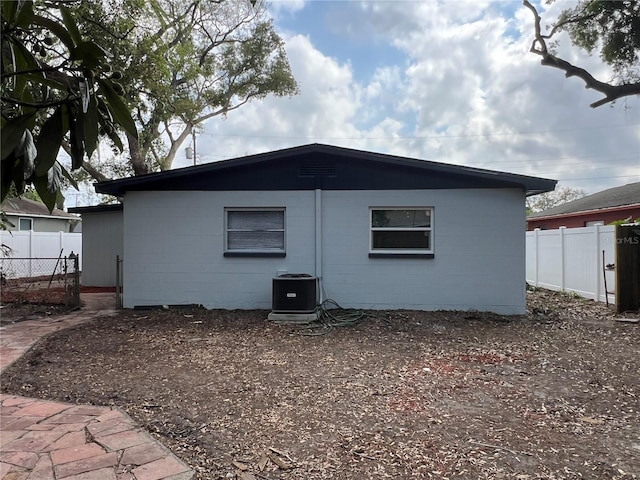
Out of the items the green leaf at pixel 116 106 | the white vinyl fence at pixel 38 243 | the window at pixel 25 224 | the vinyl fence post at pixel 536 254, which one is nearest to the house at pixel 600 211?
the vinyl fence post at pixel 536 254

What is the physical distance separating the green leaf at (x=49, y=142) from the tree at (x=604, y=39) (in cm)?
1403

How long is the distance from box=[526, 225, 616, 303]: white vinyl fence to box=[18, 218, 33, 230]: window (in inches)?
902

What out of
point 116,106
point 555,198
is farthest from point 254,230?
point 555,198

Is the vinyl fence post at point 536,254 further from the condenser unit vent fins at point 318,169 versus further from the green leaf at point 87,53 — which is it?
the green leaf at point 87,53

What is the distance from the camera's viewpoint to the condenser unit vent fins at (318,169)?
27.9 feet

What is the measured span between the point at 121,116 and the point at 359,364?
4462 mm

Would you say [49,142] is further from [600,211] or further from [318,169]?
[600,211]

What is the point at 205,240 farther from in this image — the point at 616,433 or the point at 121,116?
the point at 121,116

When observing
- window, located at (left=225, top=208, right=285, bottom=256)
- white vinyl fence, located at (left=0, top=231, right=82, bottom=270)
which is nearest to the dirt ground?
window, located at (left=225, top=208, right=285, bottom=256)

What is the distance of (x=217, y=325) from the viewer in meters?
7.22

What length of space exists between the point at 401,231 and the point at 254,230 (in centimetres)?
304

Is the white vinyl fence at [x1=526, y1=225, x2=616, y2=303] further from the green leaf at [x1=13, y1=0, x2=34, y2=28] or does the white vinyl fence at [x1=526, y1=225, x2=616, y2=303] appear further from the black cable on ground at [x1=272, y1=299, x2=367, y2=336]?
the green leaf at [x1=13, y1=0, x2=34, y2=28]

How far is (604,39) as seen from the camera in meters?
11.4

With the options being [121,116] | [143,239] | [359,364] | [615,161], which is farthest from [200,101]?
[615,161]
